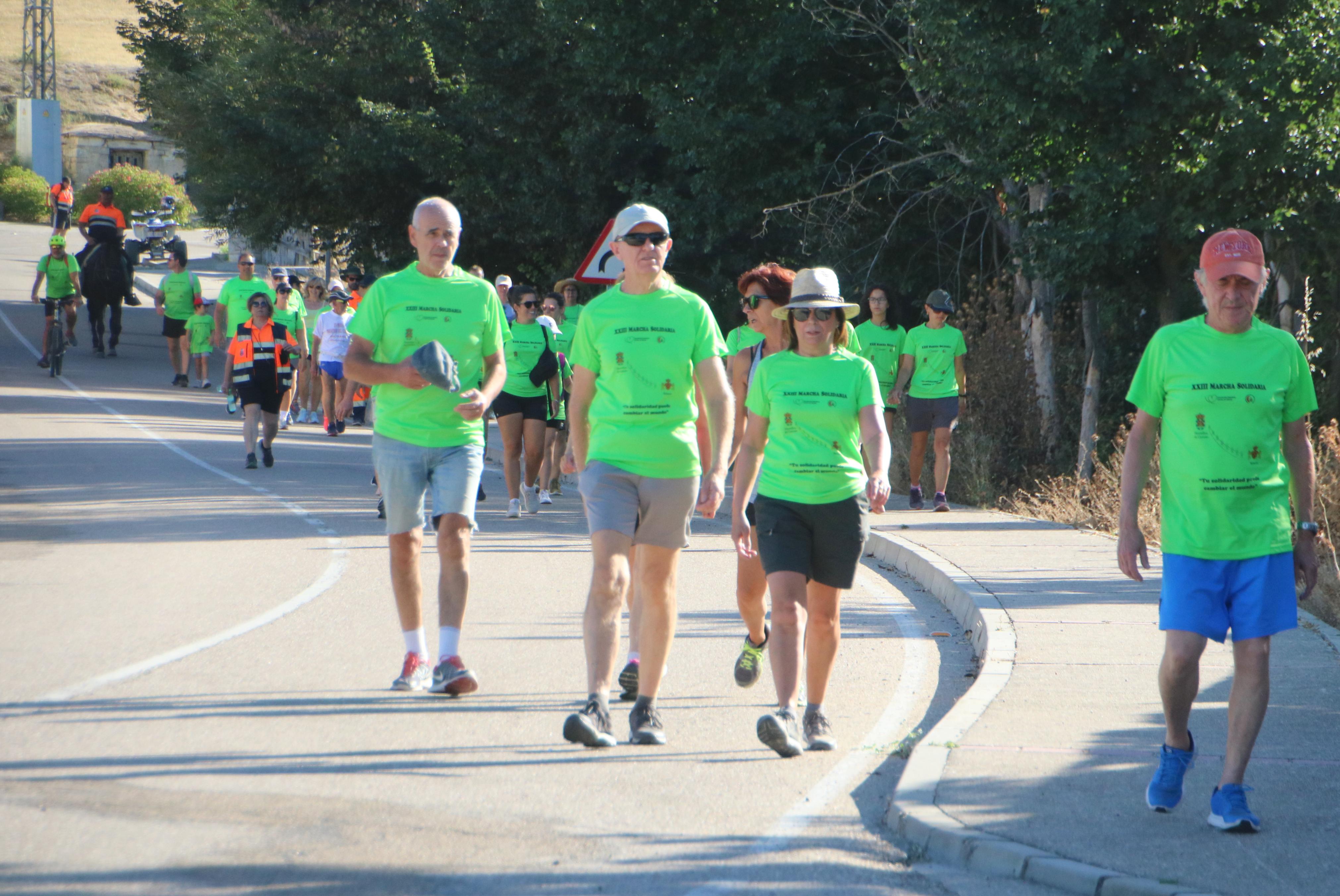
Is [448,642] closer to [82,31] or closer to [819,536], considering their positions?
[819,536]

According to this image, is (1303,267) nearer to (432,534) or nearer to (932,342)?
(932,342)

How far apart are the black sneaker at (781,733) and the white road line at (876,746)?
18 cm

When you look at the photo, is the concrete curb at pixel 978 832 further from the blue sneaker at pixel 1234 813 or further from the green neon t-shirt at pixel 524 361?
the green neon t-shirt at pixel 524 361

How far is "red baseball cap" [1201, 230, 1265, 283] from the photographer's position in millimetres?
5098

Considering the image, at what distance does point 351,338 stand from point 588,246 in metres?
18.2

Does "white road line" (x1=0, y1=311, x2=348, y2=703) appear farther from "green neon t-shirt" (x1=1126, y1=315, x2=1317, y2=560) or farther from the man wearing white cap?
"green neon t-shirt" (x1=1126, y1=315, x2=1317, y2=560)

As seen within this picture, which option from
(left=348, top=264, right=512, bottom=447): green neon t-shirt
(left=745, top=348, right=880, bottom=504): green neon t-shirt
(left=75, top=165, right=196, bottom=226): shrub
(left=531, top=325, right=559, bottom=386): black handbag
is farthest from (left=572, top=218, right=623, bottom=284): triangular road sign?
(left=75, top=165, right=196, bottom=226): shrub

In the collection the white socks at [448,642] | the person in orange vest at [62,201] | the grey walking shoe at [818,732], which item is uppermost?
the person in orange vest at [62,201]

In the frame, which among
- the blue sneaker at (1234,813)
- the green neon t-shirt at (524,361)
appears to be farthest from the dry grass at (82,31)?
the blue sneaker at (1234,813)

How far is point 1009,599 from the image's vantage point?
30.3 feet

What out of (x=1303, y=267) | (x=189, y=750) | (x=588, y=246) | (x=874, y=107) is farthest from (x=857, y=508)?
(x=588, y=246)

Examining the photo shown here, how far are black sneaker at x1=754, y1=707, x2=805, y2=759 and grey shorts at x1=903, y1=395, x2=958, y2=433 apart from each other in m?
8.15

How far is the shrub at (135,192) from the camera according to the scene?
63.5 meters

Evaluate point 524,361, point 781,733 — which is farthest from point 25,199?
point 781,733
